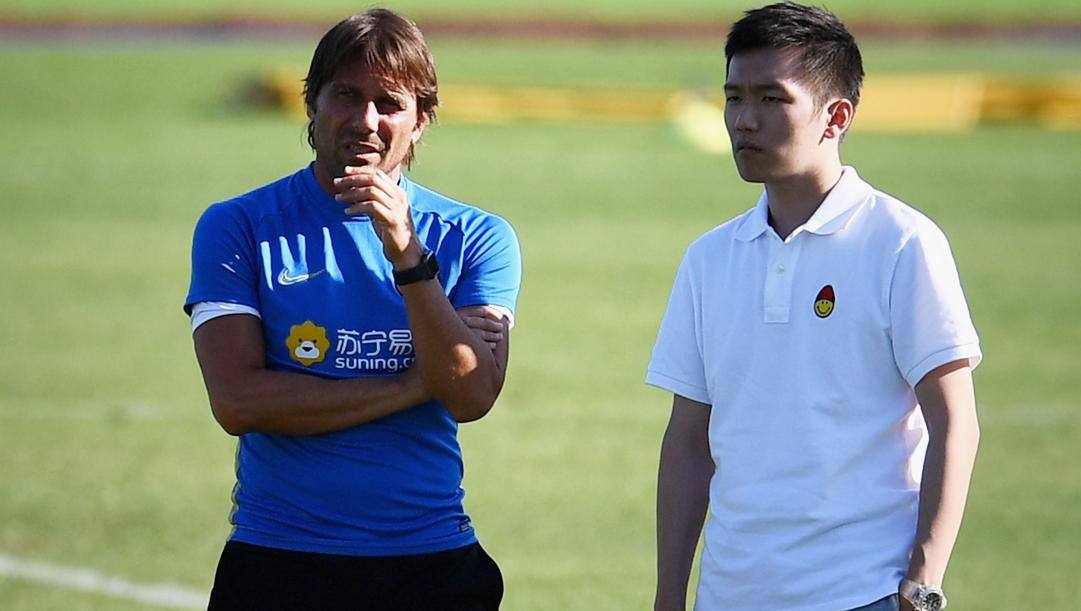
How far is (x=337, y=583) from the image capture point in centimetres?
393

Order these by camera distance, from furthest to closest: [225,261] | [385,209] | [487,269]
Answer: [487,269]
[225,261]
[385,209]

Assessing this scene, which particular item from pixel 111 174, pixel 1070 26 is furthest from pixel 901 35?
pixel 111 174

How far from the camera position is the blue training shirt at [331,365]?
3.96m

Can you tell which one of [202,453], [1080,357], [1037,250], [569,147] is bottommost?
[202,453]

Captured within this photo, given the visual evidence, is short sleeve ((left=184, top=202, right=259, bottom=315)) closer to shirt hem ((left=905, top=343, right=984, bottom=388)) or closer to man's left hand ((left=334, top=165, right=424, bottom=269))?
man's left hand ((left=334, top=165, right=424, bottom=269))

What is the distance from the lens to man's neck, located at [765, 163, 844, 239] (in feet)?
12.5

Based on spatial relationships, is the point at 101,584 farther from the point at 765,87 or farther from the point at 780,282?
the point at 765,87

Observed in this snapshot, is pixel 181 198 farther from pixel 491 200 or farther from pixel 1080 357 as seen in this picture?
pixel 1080 357

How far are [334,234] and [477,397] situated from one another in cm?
52

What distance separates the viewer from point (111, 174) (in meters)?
21.7

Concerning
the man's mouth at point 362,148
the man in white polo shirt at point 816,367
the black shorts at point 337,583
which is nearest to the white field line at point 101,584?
the black shorts at point 337,583

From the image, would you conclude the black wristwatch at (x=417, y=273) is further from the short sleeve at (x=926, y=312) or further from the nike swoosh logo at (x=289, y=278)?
the short sleeve at (x=926, y=312)

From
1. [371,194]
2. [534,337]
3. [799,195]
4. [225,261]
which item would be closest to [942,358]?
[799,195]

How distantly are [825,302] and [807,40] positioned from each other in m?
0.59
